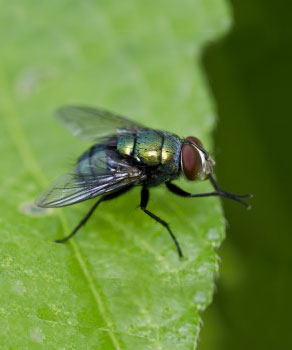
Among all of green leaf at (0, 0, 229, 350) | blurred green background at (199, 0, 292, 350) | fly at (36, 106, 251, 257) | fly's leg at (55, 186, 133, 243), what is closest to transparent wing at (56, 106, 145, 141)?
green leaf at (0, 0, 229, 350)

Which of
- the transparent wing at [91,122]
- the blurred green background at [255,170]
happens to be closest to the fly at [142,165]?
the transparent wing at [91,122]

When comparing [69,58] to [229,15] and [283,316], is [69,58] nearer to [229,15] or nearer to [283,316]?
[229,15]

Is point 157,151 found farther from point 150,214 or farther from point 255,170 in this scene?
point 255,170

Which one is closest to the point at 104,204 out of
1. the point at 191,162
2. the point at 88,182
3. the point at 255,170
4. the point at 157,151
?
the point at 88,182

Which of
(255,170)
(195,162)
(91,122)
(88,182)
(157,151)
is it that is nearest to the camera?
(88,182)

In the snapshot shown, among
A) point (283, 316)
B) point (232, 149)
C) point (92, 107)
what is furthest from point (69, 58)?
point (283, 316)

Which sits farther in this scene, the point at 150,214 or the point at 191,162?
the point at 191,162

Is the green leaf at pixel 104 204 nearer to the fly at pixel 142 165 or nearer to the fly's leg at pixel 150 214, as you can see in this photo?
the fly's leg at pixel 150 214
